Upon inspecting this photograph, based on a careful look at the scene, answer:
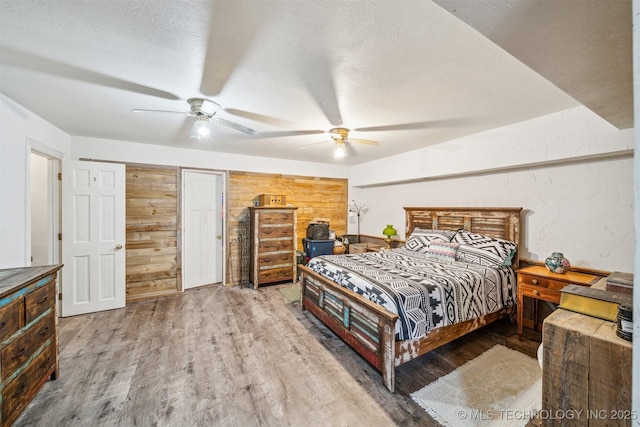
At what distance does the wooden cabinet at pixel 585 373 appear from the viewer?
0.81 metres

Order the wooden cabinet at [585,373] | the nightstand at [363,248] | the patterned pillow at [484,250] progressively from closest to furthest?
1. the wooden cabinet at [585,373]
2. the patterned pillow at [484,250]
3. the nightstand at [363,248]

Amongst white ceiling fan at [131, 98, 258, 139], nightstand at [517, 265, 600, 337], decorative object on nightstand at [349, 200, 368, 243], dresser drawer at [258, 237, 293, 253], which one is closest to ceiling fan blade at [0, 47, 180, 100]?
white ceiling fan at [131, 98, 258, 139]

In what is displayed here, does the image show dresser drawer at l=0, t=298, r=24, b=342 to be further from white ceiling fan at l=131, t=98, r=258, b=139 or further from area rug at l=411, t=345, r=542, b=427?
area rug at l=411, t=345, r=542, b=427

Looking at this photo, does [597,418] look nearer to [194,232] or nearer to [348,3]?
[348,3]

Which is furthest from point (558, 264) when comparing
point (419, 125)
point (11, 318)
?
point (11, 318)

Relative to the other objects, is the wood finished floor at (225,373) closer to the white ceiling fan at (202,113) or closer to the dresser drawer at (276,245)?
the dresser drawer at (276,245)

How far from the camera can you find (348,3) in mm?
1153

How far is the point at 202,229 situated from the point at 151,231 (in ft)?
2.47

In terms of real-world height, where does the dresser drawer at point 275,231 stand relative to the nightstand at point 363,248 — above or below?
above

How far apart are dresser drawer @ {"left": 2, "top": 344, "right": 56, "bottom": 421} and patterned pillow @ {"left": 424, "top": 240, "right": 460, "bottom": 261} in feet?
12.8

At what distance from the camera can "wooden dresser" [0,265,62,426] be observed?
1442 millimetres

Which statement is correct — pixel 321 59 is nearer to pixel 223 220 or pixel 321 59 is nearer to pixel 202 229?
pixel 223 220

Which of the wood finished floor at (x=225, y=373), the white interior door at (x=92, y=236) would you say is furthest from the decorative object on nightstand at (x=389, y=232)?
the white interior door at (x=92, y=236)

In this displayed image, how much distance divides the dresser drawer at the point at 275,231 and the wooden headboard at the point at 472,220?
214 cm
